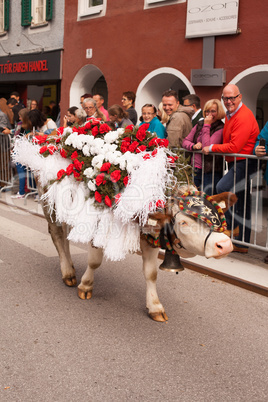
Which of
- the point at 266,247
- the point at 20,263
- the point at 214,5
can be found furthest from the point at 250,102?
the point at 20,263

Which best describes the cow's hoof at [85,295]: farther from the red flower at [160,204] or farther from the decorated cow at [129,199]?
the red flower at [160,204]

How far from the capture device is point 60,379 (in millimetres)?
3529

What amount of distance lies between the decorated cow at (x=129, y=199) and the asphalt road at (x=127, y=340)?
370 mm

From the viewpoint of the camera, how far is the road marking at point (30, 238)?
7146 mm

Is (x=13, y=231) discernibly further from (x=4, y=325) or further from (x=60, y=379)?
(x=60, y=379)

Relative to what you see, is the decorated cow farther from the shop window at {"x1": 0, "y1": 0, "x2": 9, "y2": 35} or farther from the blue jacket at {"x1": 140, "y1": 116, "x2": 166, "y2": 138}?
the shop window at {"x1": 0, "y1": 0, "x2": 9, "y2": 35}

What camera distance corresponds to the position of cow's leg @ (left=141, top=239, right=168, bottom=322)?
4.60 metres

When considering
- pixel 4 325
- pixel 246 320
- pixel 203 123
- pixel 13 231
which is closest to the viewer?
pixel 4 325

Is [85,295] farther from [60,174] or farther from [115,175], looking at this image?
[115,175]

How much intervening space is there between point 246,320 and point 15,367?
2197 mm

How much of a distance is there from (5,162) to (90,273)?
734 cm

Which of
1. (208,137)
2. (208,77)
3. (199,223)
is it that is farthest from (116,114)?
(199,223)

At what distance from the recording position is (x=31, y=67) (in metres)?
18.0

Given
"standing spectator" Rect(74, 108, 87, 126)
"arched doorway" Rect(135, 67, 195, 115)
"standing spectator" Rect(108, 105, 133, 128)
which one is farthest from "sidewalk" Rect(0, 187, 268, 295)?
"arched doorway" Rect(135, 67, 195, 115)
